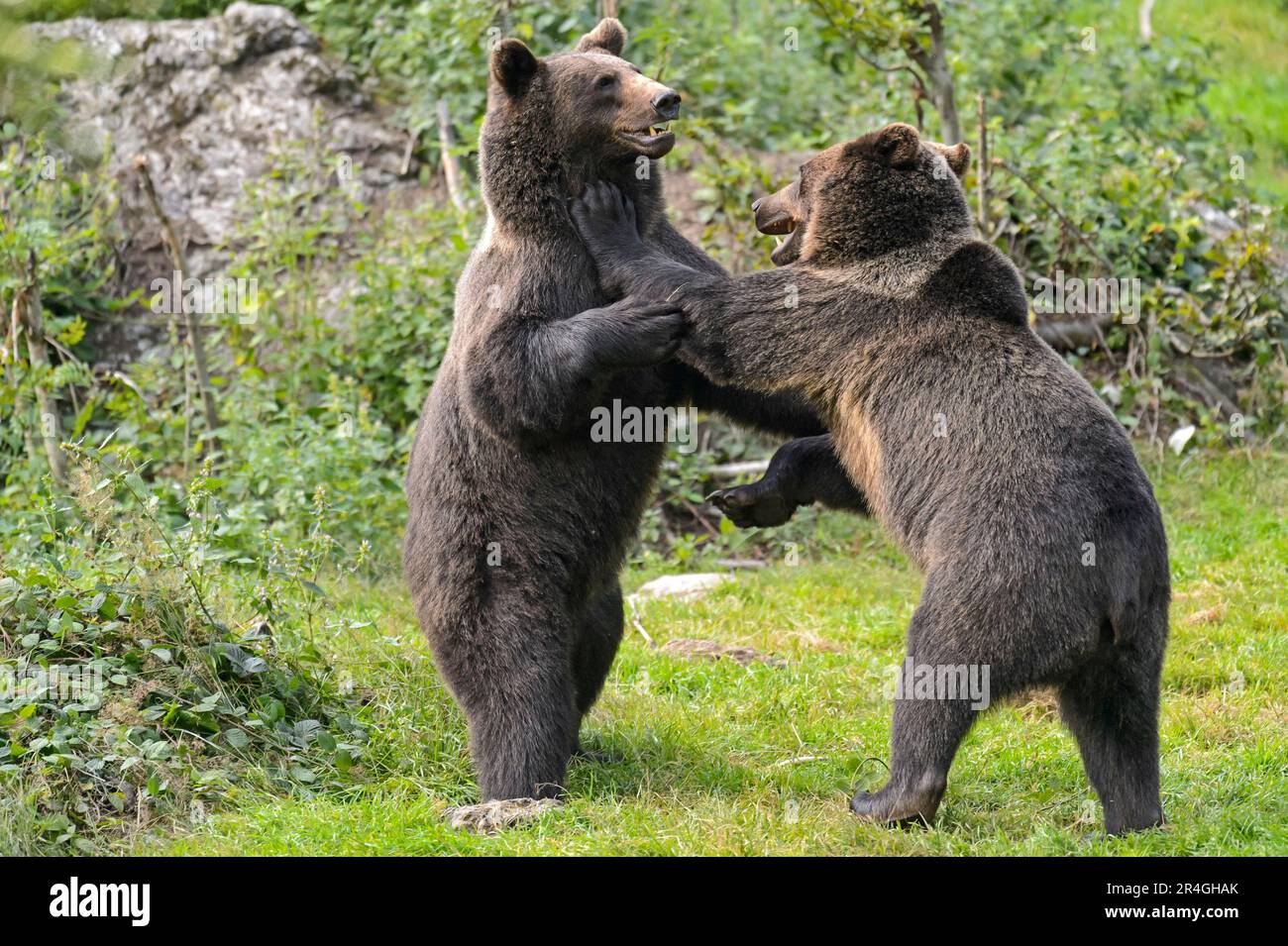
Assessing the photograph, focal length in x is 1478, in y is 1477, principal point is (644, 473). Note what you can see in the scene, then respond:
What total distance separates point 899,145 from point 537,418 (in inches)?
74.4

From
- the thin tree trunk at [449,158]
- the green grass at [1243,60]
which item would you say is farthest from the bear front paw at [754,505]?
the green grass at [1243,60]

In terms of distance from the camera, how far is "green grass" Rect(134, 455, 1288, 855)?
5.69m

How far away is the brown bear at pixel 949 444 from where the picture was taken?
538cm

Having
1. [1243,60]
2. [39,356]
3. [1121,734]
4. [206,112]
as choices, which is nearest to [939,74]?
[206,112]

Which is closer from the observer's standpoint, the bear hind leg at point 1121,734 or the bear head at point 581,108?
the bear hind leg at point 1121,734

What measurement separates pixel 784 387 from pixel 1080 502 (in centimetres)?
133

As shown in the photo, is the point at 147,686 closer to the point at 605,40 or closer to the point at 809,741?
the point at 809,741

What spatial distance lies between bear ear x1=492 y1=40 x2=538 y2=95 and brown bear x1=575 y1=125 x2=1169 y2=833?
564 mm

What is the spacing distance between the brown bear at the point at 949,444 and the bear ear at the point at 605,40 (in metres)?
0.94

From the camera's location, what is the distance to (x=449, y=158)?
1234 cm

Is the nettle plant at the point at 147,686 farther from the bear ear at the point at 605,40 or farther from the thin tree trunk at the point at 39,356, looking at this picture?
the bear ear at the point at 605,40

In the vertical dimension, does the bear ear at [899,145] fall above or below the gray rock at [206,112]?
below
